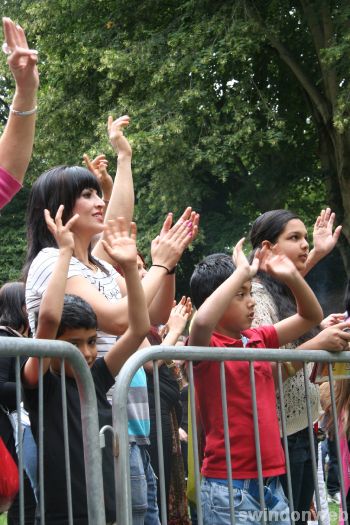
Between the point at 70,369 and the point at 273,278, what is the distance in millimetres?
1685

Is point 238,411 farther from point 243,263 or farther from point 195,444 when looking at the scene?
point 243,263

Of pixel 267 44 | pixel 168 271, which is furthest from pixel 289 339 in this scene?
pixel 267 44

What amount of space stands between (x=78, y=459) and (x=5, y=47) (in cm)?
139

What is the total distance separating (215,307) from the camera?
370 cm

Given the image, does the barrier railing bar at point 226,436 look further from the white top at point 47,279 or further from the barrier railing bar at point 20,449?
the barrier railing bar at point 20,449

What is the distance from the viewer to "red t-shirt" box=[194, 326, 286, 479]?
358cm

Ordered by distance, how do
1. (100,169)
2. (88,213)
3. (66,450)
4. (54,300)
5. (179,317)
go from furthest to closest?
1. (179,317)
2. (100,169)
3. (88,213)
4. (54,300)
5. (66,450)

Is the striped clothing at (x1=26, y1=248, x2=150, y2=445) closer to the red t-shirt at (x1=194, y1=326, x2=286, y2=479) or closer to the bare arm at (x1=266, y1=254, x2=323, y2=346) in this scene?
the red t-shirt at (x1=194, y1=326, x2=286, y2=479)

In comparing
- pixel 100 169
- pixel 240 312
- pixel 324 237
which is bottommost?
pixel 240 312

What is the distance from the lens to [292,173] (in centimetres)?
2033

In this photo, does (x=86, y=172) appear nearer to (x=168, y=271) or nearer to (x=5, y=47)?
(x=168, y=271)

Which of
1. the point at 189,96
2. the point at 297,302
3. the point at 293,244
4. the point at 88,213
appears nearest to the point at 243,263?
the point at 297,302

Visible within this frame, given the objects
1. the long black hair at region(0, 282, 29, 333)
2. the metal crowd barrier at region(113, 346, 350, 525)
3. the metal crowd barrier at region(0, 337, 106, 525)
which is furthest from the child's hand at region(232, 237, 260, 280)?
the long black hair at region(0, 282, 29, 333)

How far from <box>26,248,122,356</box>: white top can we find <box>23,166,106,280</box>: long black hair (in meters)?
0.13
